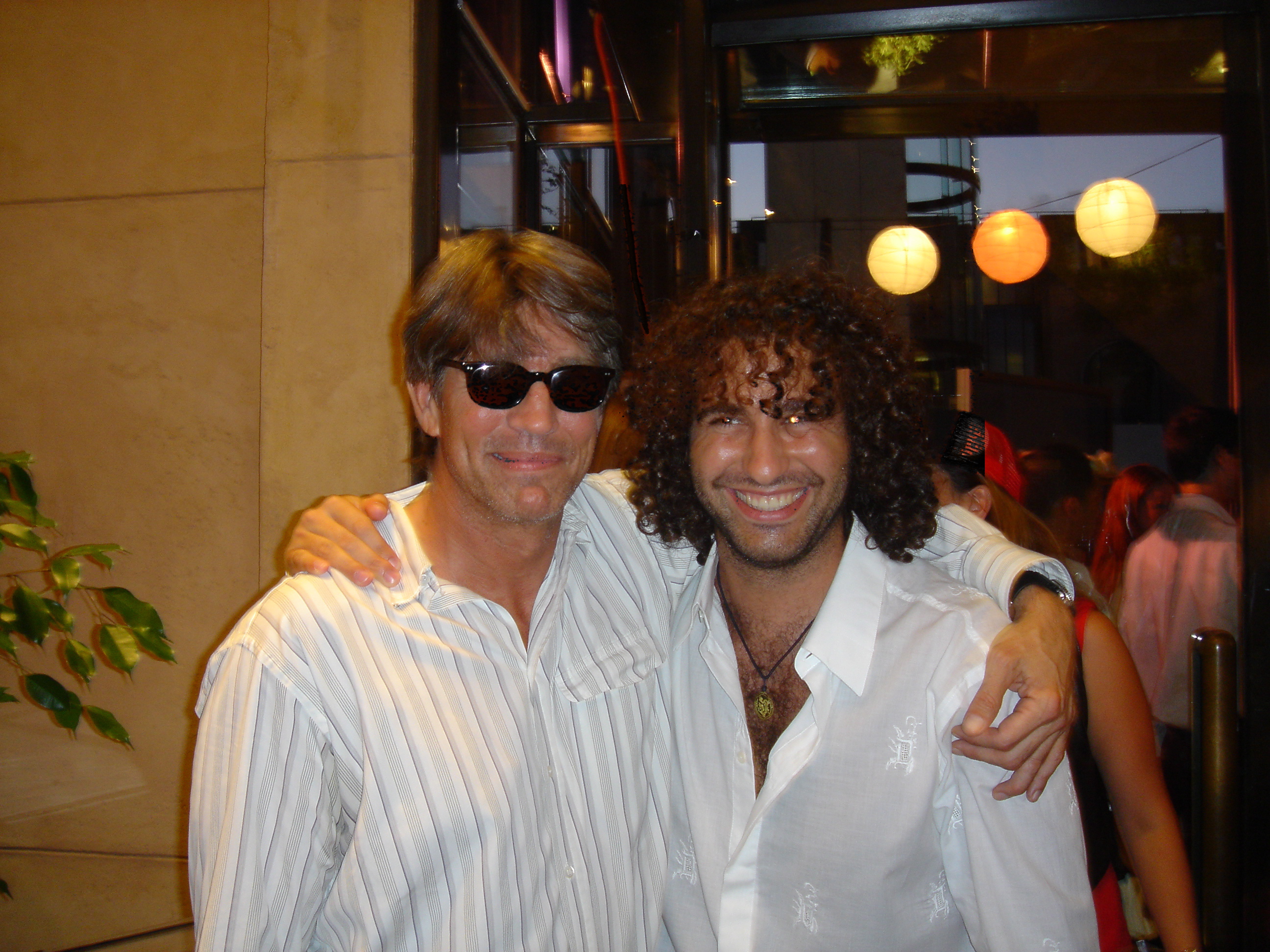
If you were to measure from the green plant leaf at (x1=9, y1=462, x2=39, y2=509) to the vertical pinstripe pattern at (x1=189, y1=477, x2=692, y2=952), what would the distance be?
1.53 m

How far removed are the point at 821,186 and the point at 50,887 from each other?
4761mm

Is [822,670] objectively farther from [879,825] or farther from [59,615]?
[59,615]

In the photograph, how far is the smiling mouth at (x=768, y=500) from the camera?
1.87 m

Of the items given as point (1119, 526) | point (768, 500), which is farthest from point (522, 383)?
point (1119, 526)

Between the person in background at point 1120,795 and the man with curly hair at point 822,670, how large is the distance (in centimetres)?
63

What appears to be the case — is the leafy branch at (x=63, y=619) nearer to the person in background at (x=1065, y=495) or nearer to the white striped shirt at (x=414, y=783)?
the white striped shirt at (x=414, y=783)

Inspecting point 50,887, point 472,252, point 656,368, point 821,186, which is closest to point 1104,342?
point 821,186

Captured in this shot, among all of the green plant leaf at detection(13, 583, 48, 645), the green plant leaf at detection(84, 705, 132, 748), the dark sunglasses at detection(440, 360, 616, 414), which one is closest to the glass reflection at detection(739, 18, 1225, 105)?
the dark sunglasses at detection(440, 360, 616, 414)

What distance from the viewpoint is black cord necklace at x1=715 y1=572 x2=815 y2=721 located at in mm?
1898

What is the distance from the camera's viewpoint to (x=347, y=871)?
1.49m

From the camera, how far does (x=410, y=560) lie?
5.71ft

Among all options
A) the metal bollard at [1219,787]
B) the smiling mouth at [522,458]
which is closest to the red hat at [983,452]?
the metal bollard at [1219,787]

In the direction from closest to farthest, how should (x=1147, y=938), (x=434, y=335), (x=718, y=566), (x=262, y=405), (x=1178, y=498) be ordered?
(x=434, y=335) → (x=718, y=566) → (x=1147, y=938) → (x=1178, y=498) → (x=262, y=405)

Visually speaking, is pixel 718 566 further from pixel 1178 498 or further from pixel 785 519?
pixel 1178 498
